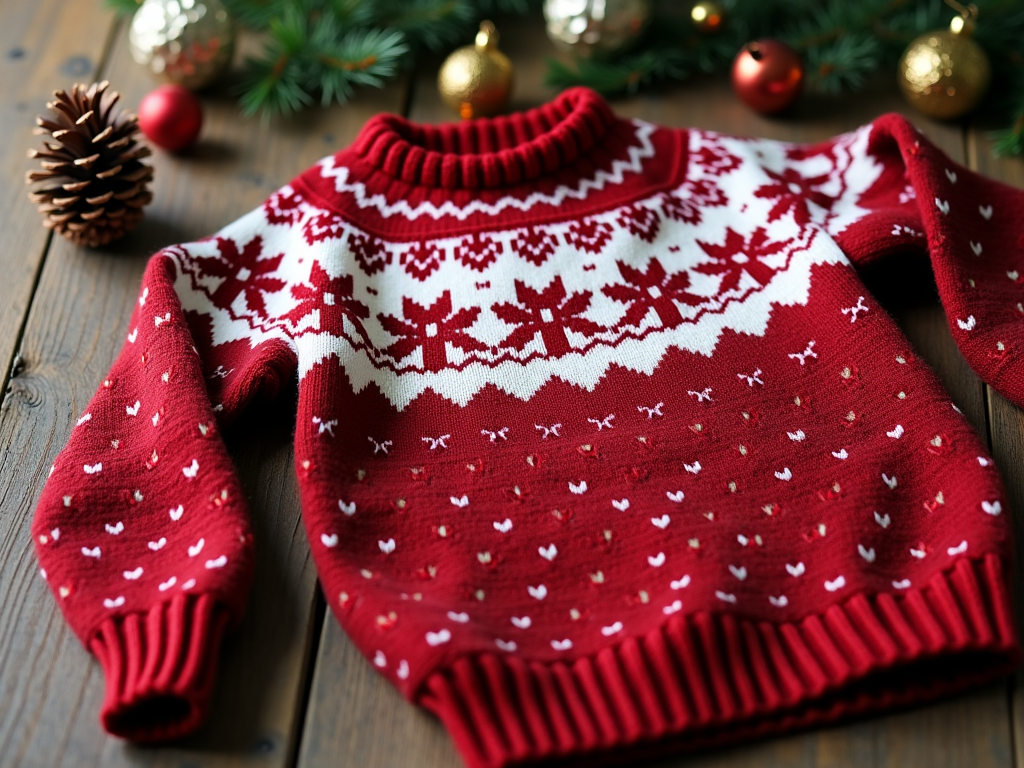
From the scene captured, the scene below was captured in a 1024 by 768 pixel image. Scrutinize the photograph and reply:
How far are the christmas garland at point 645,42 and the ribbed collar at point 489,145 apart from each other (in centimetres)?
24

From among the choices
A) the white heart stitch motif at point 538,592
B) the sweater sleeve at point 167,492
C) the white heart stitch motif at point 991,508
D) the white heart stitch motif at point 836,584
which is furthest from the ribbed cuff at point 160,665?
the white heart stitch motif at point 991,508

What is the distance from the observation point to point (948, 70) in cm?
145

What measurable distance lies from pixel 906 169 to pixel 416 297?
24.2 inches

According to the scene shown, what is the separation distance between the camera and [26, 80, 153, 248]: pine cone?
1299 millimetres

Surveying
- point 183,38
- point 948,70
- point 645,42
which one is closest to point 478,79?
point 645,42

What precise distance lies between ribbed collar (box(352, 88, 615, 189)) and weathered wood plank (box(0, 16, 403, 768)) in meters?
0.25

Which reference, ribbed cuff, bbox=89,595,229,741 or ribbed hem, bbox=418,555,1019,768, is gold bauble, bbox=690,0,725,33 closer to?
ribbed hem, bbox=418,555,1019,768

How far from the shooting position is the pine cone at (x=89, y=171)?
1.30 m

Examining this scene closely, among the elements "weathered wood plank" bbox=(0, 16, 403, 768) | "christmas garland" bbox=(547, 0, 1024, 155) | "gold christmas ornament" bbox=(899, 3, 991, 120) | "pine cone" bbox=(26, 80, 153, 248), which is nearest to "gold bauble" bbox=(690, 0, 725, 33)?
"christmas garland" bbox=(547, 0, 1024, 155)

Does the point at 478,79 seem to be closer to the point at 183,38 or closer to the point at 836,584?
the point at 183,38

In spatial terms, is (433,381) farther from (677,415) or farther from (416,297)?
(677,415)

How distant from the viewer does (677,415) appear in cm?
114

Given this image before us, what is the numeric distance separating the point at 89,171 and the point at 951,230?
40.9 inches

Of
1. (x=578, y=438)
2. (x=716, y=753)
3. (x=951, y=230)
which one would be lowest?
(x=716, y=753)
